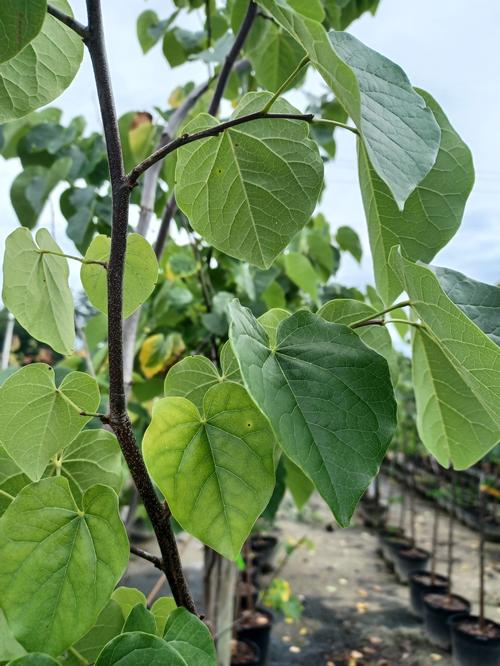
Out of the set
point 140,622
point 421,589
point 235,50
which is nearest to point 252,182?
point 140,622

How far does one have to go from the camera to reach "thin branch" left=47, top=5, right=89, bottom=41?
0.36m

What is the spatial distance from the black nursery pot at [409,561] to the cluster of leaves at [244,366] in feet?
11.9

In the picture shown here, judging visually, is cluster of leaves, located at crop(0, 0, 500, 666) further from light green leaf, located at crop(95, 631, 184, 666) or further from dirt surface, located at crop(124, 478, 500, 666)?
dirt surface, located at crop(124, 478, 500, 666)

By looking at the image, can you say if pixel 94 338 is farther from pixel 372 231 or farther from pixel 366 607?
pixel 366 607

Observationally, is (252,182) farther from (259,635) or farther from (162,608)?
(259,635)

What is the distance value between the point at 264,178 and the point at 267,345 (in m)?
0.16

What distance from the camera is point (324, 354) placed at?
1.22ft

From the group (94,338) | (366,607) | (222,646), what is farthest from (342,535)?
(94,338)

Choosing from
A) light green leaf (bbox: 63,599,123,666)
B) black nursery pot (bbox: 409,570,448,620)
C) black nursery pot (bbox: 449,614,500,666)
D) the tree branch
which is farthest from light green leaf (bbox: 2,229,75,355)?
black nursery pot (bbox: 409,570,448,620)

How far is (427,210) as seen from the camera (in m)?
0.44

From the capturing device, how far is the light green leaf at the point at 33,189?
1205 mm

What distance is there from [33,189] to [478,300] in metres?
1.04

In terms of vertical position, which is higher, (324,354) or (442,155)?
(442,155)

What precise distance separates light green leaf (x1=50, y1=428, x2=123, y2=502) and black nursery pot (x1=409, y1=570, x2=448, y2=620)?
123 inches
